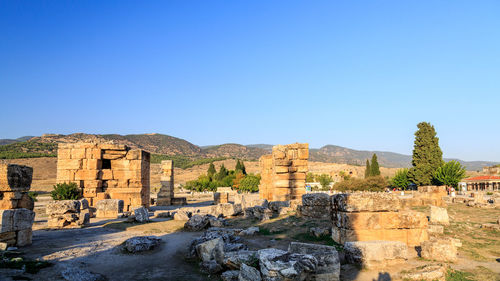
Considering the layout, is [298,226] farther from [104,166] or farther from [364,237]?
[104,166]

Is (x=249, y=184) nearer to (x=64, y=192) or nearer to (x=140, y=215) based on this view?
(x=64, y=192)

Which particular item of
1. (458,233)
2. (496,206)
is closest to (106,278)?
(458,233)

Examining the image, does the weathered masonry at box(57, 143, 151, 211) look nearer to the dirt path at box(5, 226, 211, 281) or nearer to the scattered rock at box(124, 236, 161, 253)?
the dirt path at box(5, 226, 211, 281)

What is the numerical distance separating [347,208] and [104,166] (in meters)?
15.9

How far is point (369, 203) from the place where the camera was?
26.5 ft

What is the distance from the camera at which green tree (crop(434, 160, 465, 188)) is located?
1650 inches

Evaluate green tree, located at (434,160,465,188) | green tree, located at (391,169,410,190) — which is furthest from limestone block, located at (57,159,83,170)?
green tree, located at (391,169,410,190)

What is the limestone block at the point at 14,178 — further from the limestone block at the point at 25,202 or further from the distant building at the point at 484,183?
the distant building at the point at 484,183

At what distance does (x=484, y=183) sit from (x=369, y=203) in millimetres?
56399

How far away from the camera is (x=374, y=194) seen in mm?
8258

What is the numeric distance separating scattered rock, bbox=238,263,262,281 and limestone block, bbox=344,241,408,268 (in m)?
2.27

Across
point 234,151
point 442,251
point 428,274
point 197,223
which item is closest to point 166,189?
point 197,223

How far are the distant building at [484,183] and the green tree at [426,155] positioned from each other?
11.5 m

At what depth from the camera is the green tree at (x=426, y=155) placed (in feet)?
149
